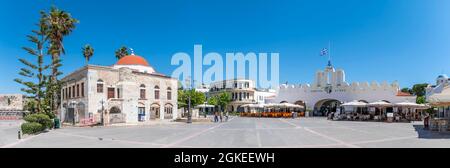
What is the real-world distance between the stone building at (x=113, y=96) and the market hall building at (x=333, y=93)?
2322 centimetres

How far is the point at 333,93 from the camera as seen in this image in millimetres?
48250

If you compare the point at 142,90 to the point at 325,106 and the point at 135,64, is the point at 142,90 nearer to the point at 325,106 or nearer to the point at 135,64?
the point at 135,64

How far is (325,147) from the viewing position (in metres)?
12.3

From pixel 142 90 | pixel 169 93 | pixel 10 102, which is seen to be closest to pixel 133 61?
pixel 142 90

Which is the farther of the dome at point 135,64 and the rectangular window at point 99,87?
the dome at point 135,64

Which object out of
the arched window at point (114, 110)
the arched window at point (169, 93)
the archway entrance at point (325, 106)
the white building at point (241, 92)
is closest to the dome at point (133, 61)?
the arched window at point (169, 93)

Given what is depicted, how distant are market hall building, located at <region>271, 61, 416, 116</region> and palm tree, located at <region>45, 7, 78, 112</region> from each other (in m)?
34.2

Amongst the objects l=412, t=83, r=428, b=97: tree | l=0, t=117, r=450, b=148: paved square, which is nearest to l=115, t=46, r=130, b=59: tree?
l=0, t=117, r=450, b=148: paved square

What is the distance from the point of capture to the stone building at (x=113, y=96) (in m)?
32.1

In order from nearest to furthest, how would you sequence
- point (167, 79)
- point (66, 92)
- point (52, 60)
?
point (52, 60) → point (66, 92) → point (167, 79)

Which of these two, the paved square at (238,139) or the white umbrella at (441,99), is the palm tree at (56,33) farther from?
the white umbrella at (441,99)
